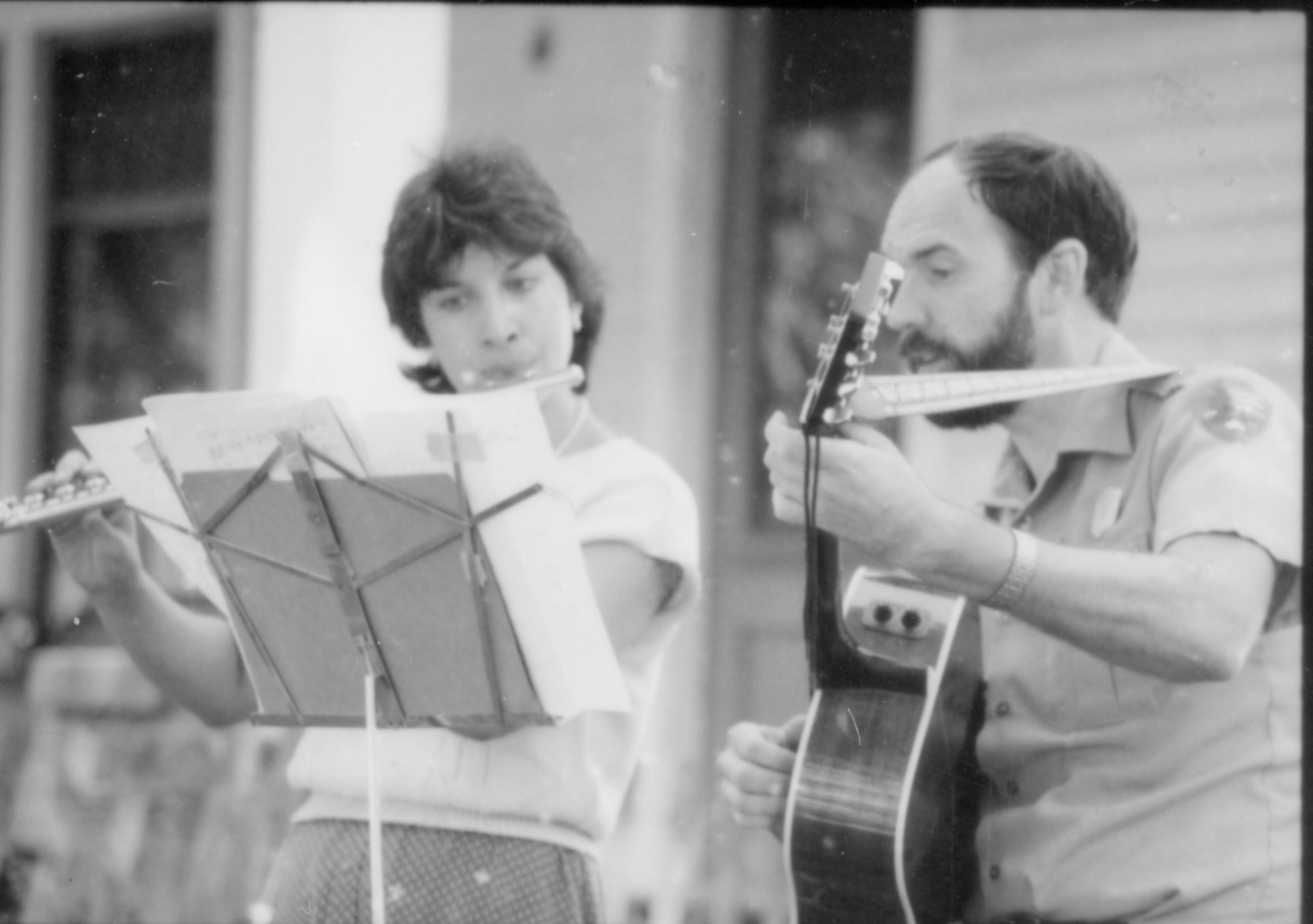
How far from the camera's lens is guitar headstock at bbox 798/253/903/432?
1.43 meters

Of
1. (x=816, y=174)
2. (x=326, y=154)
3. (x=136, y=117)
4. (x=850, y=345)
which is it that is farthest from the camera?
(x=136, y=117)

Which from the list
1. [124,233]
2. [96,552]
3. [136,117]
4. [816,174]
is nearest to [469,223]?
[96,552]

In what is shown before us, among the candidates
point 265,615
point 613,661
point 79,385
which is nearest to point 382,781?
point 265,615

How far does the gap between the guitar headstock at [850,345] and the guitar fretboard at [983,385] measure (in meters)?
0.08

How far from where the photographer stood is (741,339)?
3.78 metres

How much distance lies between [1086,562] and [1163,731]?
0.24m

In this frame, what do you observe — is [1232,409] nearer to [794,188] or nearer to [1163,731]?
[1163,731]

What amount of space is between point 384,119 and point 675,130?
670mm

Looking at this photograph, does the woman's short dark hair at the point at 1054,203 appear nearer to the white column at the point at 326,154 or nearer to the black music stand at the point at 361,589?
the black music stand at the point at 361,589

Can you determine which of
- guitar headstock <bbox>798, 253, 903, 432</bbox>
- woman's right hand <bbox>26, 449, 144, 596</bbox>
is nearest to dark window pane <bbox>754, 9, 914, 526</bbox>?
woman's right hand <bbox>26, 449, 144, 596</bbox>

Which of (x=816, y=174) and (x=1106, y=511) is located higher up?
(x=816, y=174)

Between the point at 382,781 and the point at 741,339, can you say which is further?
the point at 741,339

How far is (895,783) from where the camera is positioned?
63.7 inches

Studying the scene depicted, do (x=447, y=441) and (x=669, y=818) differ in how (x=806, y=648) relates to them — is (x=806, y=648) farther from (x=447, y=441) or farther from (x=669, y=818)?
(x=669, y=818)
